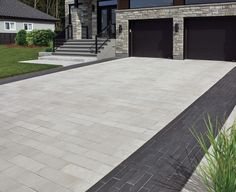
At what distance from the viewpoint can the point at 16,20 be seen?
3534 cm

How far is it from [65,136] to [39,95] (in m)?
3.98

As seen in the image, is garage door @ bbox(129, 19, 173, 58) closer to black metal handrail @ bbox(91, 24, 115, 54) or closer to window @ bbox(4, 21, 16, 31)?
black metal handrail @ bbox(91, 24, 115, 54)

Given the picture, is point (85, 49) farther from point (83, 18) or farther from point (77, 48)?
point (83, 18)

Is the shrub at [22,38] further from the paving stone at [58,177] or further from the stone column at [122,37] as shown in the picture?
the paving stone at [58,177]

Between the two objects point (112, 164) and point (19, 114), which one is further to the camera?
point (19, 114)

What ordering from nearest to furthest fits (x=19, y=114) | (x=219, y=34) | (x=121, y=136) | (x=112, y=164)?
(x=112, y=164)
(x=121, y=136)
(x=19, y=114)
(x=219, y=34)

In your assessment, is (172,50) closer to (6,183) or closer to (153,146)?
(153,146)

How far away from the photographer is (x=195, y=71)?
13.1 meters

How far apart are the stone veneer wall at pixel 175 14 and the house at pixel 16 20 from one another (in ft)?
64.0

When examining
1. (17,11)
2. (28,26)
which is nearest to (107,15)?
(28,26)

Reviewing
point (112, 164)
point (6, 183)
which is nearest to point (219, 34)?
point (112, 164)

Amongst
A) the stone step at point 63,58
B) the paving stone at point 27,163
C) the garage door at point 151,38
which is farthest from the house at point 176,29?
the paving stone at point 27,163

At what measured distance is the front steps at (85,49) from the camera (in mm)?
18250

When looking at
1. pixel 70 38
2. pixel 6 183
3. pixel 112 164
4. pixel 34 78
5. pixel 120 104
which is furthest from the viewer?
pixel 70 38
